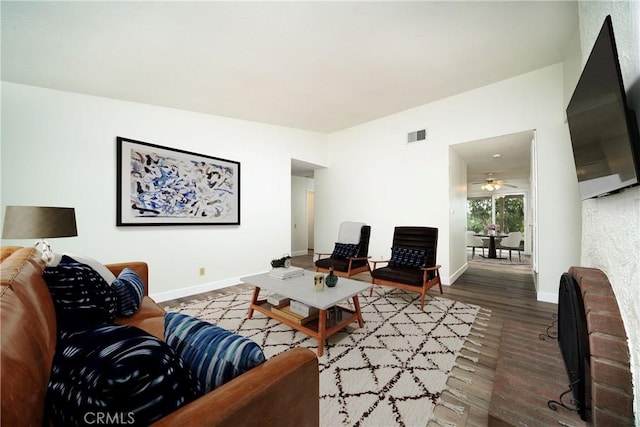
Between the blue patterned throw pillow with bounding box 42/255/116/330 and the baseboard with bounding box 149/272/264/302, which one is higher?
the blue patterned throw pillow with bounding box 42/255/116/330

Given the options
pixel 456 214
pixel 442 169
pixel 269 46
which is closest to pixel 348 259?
pixel 442 169

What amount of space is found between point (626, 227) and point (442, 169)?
3.12 metres

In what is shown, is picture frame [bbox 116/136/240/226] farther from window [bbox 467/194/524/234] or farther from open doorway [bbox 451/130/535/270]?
window [bbox 467/194/524/234]

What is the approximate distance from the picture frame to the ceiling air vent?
3.05 m

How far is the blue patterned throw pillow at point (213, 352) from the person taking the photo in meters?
0.77

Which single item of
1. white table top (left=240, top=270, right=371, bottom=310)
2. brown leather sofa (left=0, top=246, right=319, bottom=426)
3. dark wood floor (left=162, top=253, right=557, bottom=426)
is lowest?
dark wood floor (left=162, top=253, right=557, bottom=426)

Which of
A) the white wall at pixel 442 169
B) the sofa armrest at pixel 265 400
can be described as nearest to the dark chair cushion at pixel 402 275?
the white wall at pixel 442 169

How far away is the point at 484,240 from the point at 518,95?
4787mm

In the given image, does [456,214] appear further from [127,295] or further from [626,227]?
[127,295]

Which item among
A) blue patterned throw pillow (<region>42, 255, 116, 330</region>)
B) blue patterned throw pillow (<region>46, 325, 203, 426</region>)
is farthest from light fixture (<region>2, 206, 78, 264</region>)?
blue patterned throw pillow (<region>46, 325, 203, 426</region>)

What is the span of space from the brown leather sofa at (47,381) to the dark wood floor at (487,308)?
1092 mm

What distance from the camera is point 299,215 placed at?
7332 mm

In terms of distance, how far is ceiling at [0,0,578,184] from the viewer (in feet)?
6.56

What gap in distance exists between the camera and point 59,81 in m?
2.55
